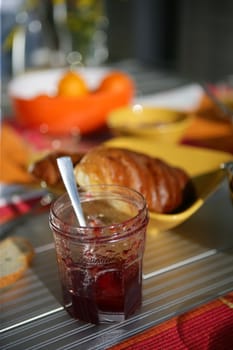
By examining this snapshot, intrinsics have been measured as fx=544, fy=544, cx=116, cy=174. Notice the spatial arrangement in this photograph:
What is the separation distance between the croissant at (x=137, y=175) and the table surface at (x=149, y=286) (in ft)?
0.17

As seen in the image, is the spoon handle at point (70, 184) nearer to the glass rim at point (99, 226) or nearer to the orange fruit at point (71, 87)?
the glass rim at point (99, 226)

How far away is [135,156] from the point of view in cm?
70

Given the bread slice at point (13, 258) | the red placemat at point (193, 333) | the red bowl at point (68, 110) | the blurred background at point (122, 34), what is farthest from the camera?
the blurred background at point (122, 34)

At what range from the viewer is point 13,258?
2.23 feet

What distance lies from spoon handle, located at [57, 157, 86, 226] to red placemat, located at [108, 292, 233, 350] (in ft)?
0.47

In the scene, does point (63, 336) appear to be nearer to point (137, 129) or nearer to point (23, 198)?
point (23, 198)

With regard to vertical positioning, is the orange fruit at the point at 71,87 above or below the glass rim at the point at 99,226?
below

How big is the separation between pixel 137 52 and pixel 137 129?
2.89m

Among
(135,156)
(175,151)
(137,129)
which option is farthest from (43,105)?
(135,156)

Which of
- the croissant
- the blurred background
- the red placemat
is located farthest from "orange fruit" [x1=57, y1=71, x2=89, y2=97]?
the red placemat

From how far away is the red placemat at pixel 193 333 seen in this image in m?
0.51

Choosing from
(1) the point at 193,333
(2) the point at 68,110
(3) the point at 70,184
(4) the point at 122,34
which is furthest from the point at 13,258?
(4) the point at 122,34

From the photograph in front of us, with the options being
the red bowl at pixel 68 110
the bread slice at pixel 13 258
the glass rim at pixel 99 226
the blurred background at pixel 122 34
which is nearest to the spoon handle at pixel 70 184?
the glass rim at pixel 99 226

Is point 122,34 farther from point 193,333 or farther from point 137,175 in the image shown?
point 193,333
